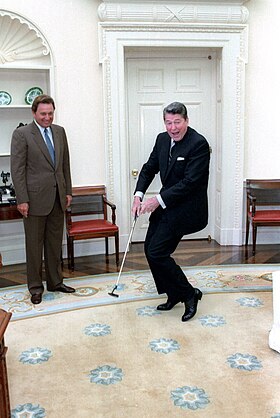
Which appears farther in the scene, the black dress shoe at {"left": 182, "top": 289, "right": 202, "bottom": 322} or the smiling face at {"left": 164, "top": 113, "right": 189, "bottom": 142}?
the black dress shoe at {"left": 182, "top": 289, "right": 202, "bottom": 322}

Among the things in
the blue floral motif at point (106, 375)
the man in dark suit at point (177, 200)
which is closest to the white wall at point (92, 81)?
the man in dark suit at point (177, 200)

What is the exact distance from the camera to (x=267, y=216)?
5.04 metres

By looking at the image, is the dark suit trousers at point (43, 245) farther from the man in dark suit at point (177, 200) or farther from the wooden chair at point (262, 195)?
the wooden chair at point (262, 195)

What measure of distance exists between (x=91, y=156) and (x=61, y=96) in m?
0.72

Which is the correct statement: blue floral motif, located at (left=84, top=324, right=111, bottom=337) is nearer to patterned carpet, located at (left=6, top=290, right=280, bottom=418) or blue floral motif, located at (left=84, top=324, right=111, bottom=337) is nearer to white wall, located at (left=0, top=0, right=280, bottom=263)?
patterned carpet, located at (left=6, top=290, right=280, bottom=418)

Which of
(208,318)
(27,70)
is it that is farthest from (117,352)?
(27,70)

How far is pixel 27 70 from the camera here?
16.2 ft

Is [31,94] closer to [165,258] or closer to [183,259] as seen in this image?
[183,259]

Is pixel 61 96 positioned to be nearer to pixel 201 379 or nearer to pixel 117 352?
pixel 117 352

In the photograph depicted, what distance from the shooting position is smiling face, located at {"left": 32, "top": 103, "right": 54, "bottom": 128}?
142 inches

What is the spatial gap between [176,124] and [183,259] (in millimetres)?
2174

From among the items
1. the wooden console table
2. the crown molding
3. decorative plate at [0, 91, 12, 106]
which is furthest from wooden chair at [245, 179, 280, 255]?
the wooden console table

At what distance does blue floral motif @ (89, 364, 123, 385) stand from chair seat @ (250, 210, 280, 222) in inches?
109

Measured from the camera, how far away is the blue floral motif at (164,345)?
296cm
